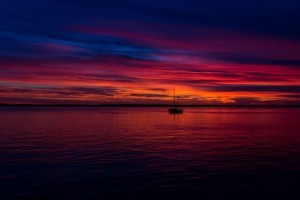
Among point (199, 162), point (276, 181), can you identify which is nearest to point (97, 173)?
point (199, 162)

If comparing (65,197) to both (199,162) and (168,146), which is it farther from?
(168,146)

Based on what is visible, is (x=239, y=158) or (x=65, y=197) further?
(x=239, y=158)

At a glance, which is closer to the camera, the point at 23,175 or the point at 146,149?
the point at 23,175

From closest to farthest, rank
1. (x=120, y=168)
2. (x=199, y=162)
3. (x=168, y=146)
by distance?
(x=120, y=168) < (x=199, y=162) < (x=168, y=146)

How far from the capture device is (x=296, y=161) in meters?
30.1

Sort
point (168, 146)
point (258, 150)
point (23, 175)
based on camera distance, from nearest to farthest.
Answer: point (23, 175) < point (258, 150) < point (168, 146)

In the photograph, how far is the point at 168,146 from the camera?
4116cm

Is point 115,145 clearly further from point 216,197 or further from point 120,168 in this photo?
point 216,197

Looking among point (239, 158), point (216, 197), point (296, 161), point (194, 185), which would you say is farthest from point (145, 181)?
point (296, 161)

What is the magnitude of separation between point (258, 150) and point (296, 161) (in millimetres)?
7119

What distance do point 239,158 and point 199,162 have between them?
4562 mm

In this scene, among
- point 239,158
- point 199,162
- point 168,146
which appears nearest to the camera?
point 199,162

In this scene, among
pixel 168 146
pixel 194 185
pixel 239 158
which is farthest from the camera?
pixel 168 146

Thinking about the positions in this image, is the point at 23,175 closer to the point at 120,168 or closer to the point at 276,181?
the point at 120,168
